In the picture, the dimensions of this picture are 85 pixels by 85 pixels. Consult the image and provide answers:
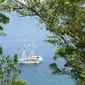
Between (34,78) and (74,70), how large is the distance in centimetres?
3529

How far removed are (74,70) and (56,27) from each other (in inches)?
58.1

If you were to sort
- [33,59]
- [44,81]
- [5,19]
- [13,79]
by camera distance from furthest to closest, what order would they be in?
[33,59], [44,81], [13,79], [5,19]

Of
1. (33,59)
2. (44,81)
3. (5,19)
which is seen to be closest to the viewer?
(5,19)

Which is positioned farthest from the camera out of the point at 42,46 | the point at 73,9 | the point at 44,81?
the point at 42,46

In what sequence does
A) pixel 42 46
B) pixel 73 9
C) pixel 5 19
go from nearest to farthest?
pixel 5 19, pixel 73 9, pixel 42 46

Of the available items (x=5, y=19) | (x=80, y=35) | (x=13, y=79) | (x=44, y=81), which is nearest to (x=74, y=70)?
(x=80, y=35)

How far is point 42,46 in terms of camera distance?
2753 inches

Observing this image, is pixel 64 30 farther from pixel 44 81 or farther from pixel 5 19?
pixel 44 81

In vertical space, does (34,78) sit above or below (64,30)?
below

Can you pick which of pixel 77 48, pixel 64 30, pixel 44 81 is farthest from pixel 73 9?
pixel 44 81

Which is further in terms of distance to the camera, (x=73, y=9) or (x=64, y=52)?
(x=64, y=52)

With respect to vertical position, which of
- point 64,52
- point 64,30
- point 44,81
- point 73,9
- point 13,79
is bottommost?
point 44,81

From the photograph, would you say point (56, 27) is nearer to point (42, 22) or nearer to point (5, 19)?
point (42, 22)

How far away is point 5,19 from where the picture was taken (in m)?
6.64
